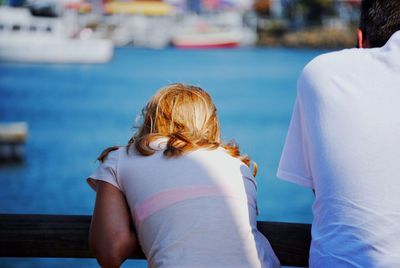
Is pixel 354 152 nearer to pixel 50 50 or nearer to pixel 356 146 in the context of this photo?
pixel 356 146

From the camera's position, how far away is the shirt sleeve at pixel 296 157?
6.03ft

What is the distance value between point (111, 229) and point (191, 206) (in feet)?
0.65

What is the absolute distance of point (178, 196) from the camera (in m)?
1.84

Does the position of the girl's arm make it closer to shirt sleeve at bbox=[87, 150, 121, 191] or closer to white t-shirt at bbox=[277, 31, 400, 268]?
shirt sleeve at bbox=[87, 150, 121, 191]

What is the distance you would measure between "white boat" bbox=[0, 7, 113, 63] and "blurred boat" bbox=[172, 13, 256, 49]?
22480mm

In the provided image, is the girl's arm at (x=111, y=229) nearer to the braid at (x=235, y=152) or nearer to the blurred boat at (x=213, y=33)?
the braid at (x=235, y=152)

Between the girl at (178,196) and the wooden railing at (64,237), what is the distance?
0.23 meters

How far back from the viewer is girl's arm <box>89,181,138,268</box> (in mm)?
1846

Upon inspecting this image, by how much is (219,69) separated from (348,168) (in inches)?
2015

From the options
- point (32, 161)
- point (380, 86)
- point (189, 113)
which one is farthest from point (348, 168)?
point (32, 161)

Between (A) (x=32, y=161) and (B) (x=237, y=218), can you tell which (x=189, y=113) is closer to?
(B) (x=237, y=218)

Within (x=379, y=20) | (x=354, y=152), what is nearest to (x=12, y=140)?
(x=379, y=20)

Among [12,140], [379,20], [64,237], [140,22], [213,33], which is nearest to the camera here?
[379,20]

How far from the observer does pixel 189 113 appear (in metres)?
1.92
